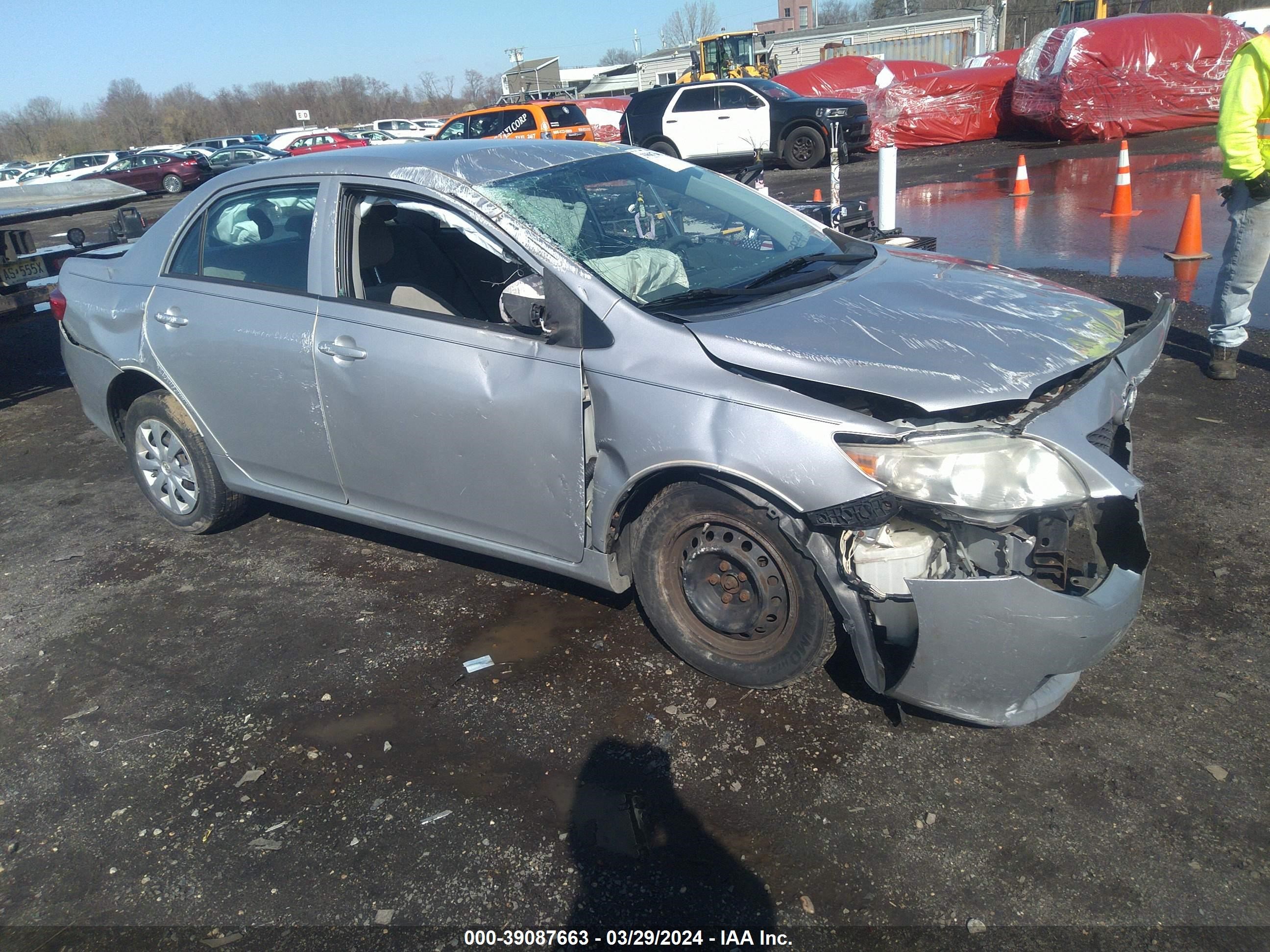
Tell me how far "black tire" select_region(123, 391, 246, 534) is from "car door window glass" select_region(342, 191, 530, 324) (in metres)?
1.33

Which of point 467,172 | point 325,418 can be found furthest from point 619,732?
point 467,172

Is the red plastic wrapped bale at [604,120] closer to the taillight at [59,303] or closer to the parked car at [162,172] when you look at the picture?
the parked car at [162,172]

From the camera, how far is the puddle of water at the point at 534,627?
145 inches

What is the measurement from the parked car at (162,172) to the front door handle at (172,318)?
30136 millimetres

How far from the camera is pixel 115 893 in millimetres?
2666

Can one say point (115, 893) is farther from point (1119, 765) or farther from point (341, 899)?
point (1119, 765)

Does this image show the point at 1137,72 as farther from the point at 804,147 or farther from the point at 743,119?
the point at 743,119

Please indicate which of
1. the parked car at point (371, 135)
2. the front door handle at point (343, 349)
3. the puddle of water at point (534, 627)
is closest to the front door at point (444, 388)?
the front door handle at point (343, 349)

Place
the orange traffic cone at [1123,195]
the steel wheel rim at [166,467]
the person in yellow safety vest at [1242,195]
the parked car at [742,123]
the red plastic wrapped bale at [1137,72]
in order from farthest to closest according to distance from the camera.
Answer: the parked car at [742,123]
the red plastic wrapped bale at [1137,72]
the orange traffic cone at [1123,195]
the person in yellow safety vest at [1242,195]
the steel wheel rim at [166,467]

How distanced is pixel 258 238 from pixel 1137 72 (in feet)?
62.3

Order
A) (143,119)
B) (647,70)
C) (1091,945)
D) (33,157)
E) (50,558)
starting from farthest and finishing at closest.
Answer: (143,119)
(33,157)
(647,70)
(50,558)
(1091,945)

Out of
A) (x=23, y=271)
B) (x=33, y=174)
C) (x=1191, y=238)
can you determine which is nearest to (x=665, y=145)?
(x=1191, y=238)

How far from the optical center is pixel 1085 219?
11195mm

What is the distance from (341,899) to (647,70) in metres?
55.5
